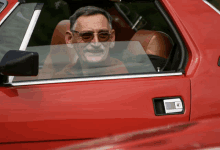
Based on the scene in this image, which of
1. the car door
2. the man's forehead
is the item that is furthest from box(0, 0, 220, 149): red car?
the man's forehead

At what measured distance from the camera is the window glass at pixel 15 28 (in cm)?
172

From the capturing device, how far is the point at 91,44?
186 cm

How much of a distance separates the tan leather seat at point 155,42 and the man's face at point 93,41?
0.68 ft

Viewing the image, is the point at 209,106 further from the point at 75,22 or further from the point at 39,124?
the point at 75,22

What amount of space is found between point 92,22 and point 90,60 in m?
0.43

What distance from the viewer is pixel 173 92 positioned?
156cm

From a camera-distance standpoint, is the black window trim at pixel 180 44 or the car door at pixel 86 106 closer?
the car door at pixel 86 106

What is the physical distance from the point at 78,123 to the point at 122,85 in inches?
12.8

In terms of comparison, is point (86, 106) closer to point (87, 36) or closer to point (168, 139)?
point (168, 139)

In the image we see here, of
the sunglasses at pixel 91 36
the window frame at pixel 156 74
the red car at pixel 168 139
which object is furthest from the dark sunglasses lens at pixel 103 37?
the red car at pixel 168 139

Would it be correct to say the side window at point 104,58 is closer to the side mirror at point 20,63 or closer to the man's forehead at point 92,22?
the man's forehead at point 92,22

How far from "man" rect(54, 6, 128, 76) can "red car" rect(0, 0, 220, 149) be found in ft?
0.06

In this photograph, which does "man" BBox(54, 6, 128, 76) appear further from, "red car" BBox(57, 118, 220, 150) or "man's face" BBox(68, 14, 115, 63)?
"red car" BBox(57, 118, 220, 150)

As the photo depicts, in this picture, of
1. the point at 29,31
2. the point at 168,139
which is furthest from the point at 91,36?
the point at 168,139
